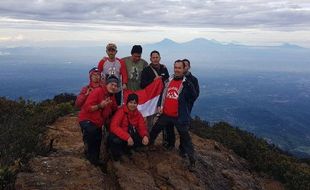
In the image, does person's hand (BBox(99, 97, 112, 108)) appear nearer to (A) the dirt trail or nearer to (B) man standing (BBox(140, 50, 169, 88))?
(A) the dirt trail

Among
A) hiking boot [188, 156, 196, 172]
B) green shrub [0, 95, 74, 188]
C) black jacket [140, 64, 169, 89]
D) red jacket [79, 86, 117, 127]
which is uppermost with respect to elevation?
black jacket [140, 64, 169, 89]

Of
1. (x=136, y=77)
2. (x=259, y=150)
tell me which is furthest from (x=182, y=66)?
(x=259, y=150)

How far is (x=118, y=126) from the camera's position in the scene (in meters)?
7.57

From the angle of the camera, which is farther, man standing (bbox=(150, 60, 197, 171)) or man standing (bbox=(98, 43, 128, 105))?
man standing (bbox=(98, 43, 128, 105))

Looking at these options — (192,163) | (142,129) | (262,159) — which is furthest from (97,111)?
(262,159)

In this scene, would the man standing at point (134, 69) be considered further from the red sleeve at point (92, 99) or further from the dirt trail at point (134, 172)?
the red sleeve at point (92, 99)

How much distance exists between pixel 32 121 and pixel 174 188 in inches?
189

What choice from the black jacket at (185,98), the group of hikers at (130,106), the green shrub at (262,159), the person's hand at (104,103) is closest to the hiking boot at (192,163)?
the group of hikers at (130,106)

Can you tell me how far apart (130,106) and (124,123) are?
0.36 m

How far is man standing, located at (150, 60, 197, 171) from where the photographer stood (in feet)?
26.8

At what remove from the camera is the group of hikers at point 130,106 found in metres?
7.45

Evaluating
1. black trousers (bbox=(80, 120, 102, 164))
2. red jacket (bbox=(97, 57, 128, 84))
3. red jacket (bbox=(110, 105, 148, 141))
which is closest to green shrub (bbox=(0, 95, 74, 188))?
black trousers (bbox=(80, 120, 102, 164))

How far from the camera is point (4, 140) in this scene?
830 centimetres

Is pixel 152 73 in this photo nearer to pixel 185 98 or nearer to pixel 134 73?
pixel 134 73
